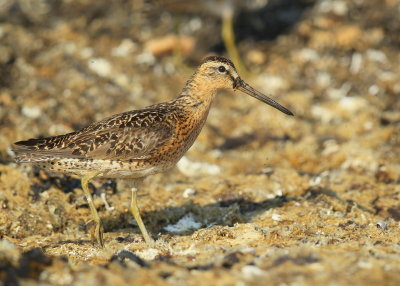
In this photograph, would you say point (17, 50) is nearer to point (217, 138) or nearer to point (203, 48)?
point (203, 48)

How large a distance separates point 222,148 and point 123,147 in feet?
12.7

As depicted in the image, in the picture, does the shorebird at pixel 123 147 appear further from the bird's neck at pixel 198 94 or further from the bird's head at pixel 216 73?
the bird's head at pixel 216 73

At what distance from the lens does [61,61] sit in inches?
455

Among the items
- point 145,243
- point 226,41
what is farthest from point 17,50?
point 145,243

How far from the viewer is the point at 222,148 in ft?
31.7

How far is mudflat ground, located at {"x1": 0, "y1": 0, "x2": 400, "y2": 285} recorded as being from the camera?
178 inches

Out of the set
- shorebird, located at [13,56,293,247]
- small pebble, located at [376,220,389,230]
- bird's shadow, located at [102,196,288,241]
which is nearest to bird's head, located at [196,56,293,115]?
shorebird, located at [13,56,293,247]

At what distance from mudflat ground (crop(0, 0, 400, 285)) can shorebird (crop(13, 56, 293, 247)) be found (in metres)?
0.71

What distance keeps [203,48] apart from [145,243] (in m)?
7.38

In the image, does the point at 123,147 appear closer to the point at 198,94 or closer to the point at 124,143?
the point at 124,143

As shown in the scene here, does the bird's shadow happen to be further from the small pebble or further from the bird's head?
the bird's head

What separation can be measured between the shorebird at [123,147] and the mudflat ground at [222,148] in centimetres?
71

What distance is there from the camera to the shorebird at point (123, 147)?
5.90 metres

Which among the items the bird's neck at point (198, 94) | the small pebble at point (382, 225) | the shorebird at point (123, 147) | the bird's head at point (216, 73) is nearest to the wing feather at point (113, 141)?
the shorebird at point (123, 147)
